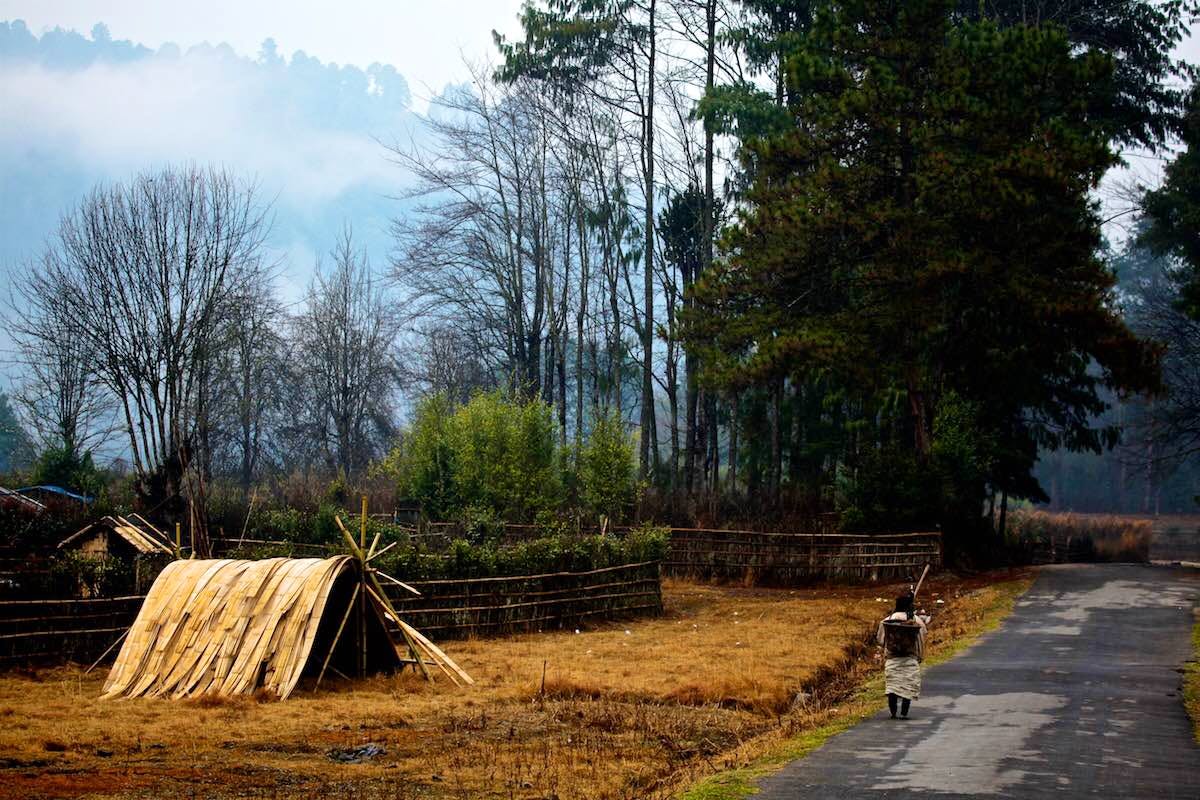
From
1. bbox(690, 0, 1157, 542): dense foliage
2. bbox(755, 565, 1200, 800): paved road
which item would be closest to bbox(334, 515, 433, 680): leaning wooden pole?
bbox(755, 565, 1200, 800): paved road

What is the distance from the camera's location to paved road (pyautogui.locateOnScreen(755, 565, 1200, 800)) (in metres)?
9.92

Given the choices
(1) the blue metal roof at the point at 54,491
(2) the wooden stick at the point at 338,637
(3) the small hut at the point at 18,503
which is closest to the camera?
(2) the wooden stick at the point at 338,637

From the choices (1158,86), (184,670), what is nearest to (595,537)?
(184,670)

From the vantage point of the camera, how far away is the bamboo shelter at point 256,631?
1502cm

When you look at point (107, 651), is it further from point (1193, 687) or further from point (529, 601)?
point (1193, 687)

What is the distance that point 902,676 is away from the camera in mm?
13391

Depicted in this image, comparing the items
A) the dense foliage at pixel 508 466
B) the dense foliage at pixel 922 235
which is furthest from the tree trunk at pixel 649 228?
the dense foliage at pixel 922 235

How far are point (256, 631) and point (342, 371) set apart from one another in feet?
158

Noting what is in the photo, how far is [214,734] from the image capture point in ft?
41.0

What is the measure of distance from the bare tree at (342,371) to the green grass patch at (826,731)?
42.3m

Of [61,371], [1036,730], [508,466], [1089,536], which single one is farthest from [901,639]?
[61,371]

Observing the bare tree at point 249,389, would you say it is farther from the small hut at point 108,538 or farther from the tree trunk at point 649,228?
the small hut at point 108,538

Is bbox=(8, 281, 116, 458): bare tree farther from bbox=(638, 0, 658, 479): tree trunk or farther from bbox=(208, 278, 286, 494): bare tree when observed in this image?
bbox=(638, 0, 658, 479): tree trunk

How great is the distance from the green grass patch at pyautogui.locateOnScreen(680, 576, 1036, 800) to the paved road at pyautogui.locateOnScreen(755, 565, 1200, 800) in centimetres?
18
